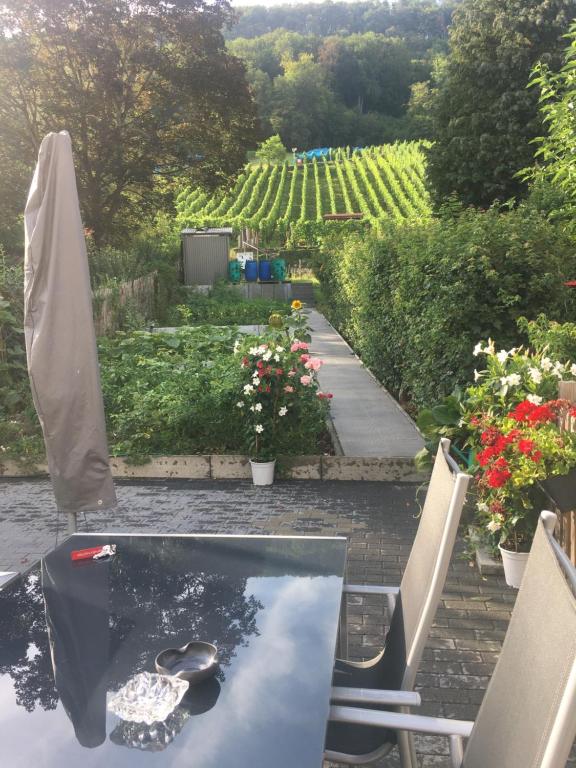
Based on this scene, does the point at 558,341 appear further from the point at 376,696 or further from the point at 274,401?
the point at 376,696

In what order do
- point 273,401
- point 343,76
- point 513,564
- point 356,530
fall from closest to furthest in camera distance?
point 513,564 → point 356,530 → point 273,401 → point 343,76

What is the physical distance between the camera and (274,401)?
634 centimetres

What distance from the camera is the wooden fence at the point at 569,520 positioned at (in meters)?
3.81

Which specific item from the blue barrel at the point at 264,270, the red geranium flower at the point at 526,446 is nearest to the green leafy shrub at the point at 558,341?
the red geranium flower at the point at 526,446

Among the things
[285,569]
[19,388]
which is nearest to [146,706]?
[285,569]

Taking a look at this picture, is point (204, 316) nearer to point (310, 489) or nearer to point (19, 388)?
point (19, 388)

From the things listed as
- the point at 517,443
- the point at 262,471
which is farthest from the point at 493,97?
the point at 517,443

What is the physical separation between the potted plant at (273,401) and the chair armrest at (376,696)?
→ 4.28m

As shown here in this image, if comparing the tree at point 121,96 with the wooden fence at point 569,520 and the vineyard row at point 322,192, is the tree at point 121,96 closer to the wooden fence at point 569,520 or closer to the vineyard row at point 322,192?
the wooden fence at point 569,520

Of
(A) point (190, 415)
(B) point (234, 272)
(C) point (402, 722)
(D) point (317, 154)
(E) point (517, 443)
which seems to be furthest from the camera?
(D) point (317, 154)

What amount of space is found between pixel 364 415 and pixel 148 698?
643 centimetres

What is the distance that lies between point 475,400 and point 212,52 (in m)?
17.9

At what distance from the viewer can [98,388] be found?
3.82 meters

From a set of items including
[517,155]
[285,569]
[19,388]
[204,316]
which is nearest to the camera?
[285,569]
